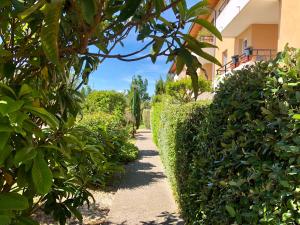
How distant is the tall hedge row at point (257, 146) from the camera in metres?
2.38

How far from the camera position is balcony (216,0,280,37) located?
15.5 meters

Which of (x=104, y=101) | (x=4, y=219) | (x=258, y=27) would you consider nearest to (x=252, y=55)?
(x=258, y=27)

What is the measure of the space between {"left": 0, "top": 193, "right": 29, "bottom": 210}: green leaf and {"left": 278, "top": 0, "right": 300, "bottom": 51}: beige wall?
1114 centimetres

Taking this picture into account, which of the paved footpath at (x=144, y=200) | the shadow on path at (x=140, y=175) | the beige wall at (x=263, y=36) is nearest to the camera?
the paved footpath at (x=144, y=200)

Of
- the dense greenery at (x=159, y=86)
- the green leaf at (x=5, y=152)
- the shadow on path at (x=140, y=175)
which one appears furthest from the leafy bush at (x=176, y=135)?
the dense greenery at (x=159, y=86)

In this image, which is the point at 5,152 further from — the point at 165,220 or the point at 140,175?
the point at 140,175

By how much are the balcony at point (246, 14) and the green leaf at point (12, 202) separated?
15.0 m

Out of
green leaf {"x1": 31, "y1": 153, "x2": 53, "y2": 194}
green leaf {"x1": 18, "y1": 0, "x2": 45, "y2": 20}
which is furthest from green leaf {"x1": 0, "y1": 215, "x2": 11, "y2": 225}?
green leaf {"x1": 18, "y1": 0, "x2": 45, "y2": 20}

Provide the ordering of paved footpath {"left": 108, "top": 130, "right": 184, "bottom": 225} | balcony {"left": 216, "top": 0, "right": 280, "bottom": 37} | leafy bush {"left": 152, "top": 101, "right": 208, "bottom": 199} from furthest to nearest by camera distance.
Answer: balcony {"left": 216, "top": 0, "right": 280, "bottom": 37} < paved footpath {"left": 108, "top": 130, "right": 184, "bottom": 225} < leafy bush {"left": 152, "top": 101, "right": 208, "bottom": 199}

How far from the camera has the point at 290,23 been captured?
12.6m

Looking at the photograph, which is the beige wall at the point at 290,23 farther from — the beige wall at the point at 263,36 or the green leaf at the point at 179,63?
the green leaf at the point at 179,63

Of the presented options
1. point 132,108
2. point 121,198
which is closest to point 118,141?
point 121,198

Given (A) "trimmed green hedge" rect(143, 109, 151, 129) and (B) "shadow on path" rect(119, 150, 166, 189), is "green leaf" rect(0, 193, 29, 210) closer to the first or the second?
(B) "shadow on path" rect(119, 150, 166, 189)

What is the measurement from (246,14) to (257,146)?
49.3ft
